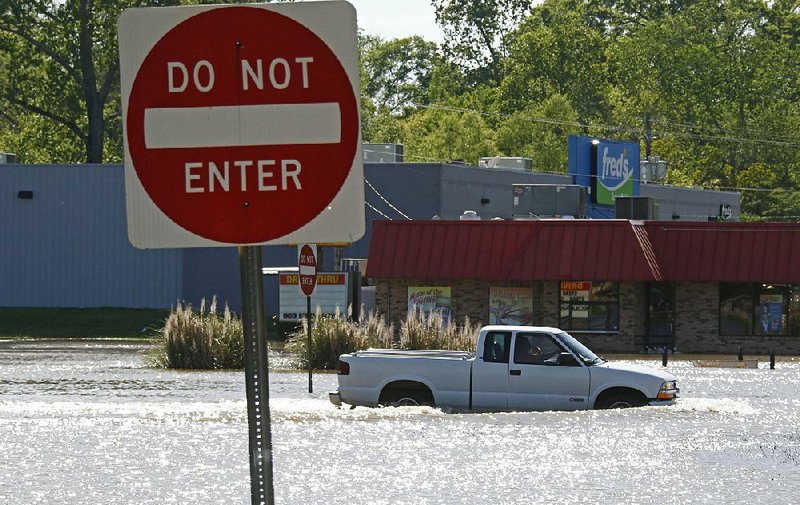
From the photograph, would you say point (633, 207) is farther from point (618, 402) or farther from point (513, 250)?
point (618, 402)

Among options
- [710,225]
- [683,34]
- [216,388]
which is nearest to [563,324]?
[710,225]

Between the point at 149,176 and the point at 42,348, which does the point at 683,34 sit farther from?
the point at 149,176

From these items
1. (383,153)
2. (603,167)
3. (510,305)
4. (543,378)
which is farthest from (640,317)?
(543,378)

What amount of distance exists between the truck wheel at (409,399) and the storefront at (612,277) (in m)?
25.4

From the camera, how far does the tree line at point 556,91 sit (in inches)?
3359

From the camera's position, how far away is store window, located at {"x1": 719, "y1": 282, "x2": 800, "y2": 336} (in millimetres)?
50094

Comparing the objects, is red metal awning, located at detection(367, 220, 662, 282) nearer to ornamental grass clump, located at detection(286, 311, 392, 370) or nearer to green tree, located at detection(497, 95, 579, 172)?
ornamental grass clump, located at detection(286, 311, 392, 370)

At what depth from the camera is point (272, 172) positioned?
16.1 ft

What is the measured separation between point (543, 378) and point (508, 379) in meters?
0.53

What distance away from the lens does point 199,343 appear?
128 feet

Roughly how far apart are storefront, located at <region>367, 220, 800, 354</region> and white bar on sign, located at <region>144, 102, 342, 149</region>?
44.4m

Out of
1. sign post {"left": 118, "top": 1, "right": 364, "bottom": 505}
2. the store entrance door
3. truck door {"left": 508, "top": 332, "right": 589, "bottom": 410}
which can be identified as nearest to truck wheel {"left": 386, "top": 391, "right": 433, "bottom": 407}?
truck door {"left": 508, "top": 332, "right": 589, "bottom": 410}

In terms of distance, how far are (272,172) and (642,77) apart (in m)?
108

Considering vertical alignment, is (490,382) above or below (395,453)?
above
